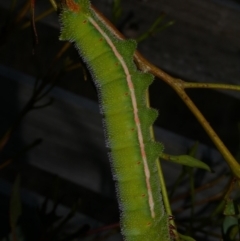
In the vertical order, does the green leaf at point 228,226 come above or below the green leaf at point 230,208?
below

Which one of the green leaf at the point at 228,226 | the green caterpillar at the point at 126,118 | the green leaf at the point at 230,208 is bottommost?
the green leaf at the point at 228,226

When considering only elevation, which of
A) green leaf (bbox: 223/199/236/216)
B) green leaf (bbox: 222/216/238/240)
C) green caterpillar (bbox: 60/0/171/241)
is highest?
green caterpillar (bbox: 60/0/171/241)

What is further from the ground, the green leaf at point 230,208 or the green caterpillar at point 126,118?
the green caterpillar at point 126,118

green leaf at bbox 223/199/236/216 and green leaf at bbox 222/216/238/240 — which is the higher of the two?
green leaf at bbox 223/199/236/216

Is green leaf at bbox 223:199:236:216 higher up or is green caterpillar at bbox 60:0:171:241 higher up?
green caterpillar at bbox 60:0:171:241

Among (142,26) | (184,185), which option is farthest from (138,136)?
(184,185)

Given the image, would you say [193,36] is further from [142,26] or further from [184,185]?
[184,185]

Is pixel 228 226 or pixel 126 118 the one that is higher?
pixel 126 118

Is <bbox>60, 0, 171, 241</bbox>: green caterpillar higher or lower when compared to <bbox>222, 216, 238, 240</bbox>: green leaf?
higher
